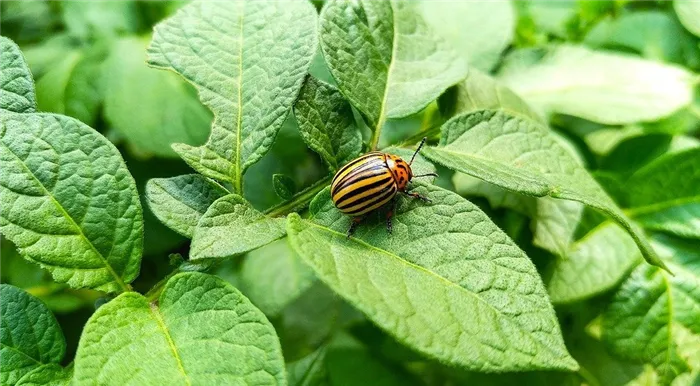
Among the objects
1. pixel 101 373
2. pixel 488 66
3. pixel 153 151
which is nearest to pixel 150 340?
pixel 101 373

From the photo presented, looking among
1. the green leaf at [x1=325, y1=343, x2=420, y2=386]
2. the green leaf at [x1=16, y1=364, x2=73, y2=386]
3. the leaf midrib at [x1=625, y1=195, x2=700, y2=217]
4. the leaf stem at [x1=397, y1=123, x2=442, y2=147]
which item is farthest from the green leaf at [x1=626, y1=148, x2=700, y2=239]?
the green leaf at [x1=16, y1=364, x2=73, y2=386]

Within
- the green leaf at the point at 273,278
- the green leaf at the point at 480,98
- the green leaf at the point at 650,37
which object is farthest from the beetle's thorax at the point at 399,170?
the green leaf at the point at 650,37

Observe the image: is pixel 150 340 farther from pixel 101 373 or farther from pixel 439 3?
pixel 439 3

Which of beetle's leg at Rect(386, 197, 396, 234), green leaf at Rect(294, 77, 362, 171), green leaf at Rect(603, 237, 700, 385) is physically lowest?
green leaf at Rect(603, 237, 700, 385)

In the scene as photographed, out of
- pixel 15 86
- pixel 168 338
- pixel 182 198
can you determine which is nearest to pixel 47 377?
pixel 168 338

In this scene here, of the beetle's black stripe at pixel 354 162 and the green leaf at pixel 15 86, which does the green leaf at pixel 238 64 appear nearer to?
the beetle's black stripe at pixel 354 162

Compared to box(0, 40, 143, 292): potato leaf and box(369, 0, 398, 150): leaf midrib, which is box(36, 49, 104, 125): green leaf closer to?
box(0, 40, 143, 292): potato leaf
